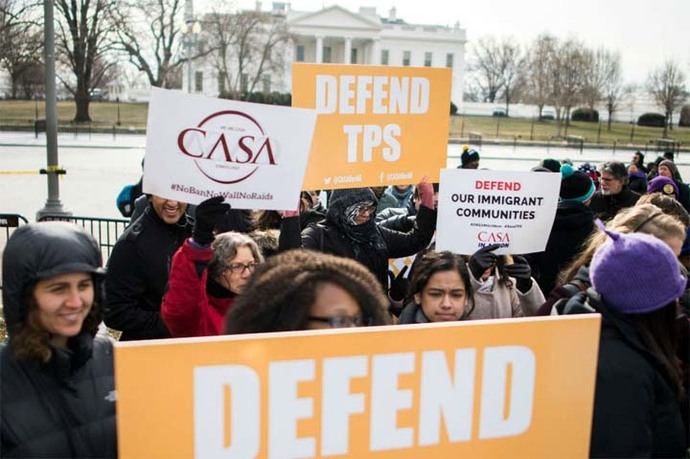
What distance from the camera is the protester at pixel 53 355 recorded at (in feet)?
6.42

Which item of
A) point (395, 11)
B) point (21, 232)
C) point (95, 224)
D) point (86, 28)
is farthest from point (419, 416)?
point (395, 11)

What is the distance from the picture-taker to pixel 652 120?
228 feet

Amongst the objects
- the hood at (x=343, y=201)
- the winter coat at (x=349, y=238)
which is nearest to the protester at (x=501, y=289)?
the winter coat at (x=349, y=238)

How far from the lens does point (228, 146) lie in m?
3.54

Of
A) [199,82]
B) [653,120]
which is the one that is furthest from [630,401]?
[199,82]

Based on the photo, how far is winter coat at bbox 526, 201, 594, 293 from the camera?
16.6ft

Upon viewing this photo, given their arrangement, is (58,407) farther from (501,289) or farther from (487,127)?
(487,127)

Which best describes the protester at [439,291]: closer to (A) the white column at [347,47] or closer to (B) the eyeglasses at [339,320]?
(B) the eyeglasses at [339,320]

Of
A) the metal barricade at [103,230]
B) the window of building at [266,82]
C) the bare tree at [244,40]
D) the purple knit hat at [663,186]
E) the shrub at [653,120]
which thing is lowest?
the metal barricade at [103,230]

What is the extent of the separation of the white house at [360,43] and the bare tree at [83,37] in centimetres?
2796

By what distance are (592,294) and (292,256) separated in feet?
3.32

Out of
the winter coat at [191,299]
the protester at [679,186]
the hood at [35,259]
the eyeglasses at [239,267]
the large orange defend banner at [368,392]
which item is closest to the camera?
the large orange defend banner at [368,392]

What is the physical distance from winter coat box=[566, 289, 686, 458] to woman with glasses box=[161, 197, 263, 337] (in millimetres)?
1665

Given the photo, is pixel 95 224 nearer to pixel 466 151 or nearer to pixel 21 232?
pixel 466 151
